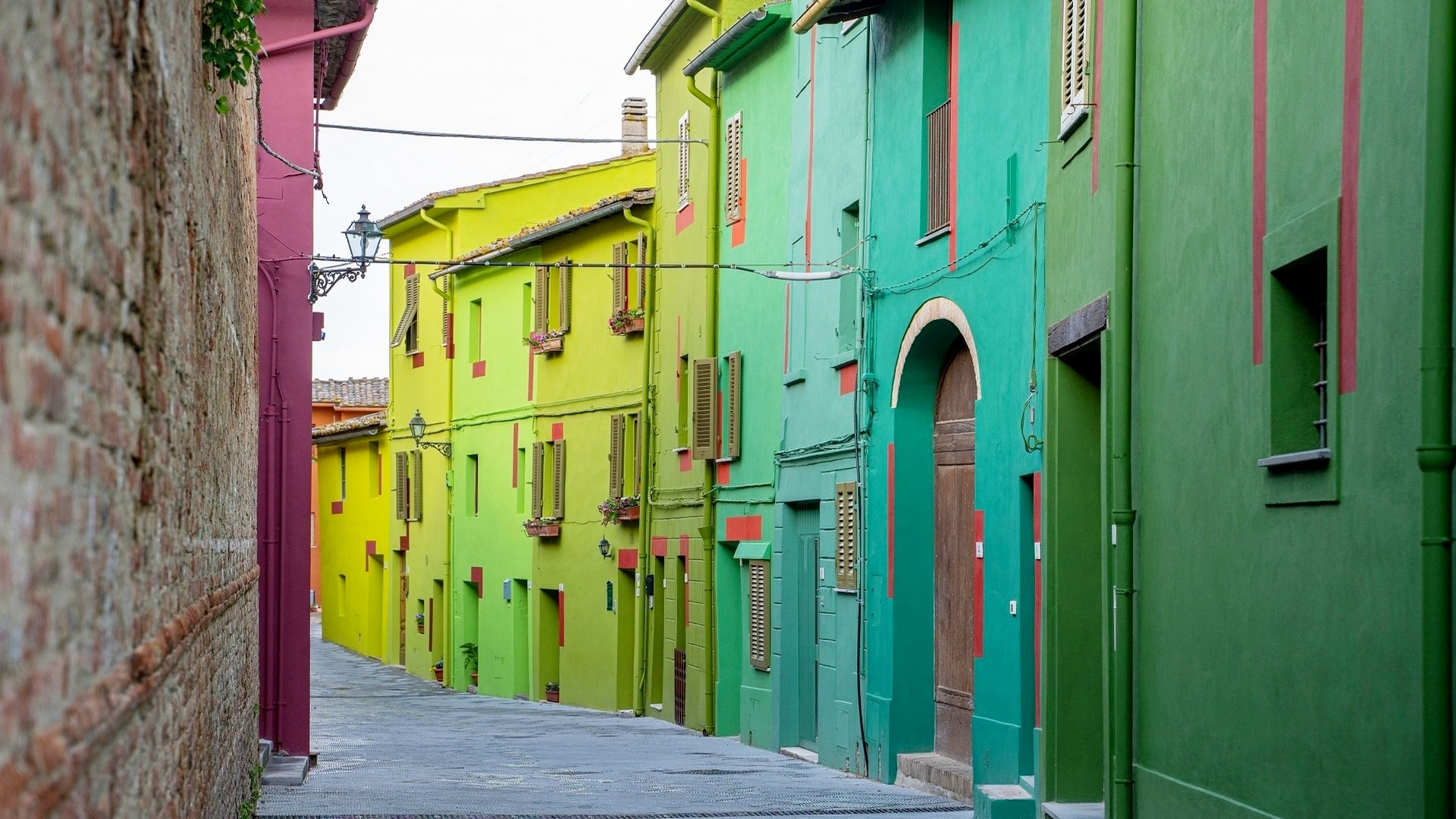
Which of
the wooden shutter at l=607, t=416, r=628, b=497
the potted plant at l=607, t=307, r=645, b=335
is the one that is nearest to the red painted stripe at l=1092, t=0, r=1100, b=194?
the potted plant at l=607, t=307, r=645, b=335

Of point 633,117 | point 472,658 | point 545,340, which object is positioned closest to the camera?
point 545,340

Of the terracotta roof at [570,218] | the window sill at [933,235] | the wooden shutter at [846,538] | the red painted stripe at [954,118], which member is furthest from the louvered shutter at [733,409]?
the red painted stripe at [954,118]

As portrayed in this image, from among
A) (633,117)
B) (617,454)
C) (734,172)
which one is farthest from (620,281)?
(633,117)

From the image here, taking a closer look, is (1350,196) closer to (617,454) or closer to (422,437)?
(617,454)

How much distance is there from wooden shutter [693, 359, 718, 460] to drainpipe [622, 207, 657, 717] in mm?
3032

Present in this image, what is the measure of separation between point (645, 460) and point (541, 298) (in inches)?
229

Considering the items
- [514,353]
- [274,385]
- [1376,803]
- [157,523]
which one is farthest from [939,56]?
[514,353]

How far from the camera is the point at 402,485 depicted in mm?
39938

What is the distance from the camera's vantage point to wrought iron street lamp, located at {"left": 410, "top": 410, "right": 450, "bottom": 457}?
35.8 metres

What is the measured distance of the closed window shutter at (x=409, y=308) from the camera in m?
38.9

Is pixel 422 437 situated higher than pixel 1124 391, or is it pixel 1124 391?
pixel 1124 391

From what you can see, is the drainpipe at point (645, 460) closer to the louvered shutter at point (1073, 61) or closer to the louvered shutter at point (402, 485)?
the louvered shutter at point (402, 485)

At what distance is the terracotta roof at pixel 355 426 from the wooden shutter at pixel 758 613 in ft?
72.5

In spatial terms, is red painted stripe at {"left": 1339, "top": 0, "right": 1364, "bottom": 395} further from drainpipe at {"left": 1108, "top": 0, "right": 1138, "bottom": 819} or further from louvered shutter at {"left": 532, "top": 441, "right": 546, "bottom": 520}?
louvered shutter at {"left": 532, "top": 441, "right": 546, "bottom": 520}
